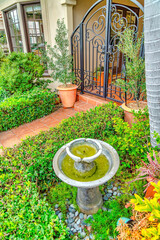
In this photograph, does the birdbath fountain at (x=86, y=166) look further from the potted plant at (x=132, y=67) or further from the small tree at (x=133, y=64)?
the small tree at (x=133, y=64)

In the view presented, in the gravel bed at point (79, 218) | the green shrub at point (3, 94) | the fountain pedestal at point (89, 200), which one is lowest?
the gravel bed at point (79, 218)

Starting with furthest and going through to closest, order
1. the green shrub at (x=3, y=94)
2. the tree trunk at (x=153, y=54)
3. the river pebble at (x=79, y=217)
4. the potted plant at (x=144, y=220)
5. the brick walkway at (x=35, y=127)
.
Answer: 1. the green shrub at (x=3, y=94)
2. the brick walkway at (x=35, y=127)
3. the river pebble at (x=79, y=217)
4. the tree trunk at (x=153, y=54)
5. the potted plant at (x=144, y=220)

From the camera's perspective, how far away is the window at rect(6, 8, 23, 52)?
18.4ft

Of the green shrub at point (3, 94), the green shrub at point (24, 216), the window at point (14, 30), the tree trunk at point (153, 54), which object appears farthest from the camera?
the window at point (14, 30)

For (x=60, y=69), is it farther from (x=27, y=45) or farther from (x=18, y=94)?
(x=27, y=45)

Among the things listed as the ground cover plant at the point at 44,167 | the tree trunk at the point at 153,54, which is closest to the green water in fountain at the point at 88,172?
the ground cover plant at the point at 44,167

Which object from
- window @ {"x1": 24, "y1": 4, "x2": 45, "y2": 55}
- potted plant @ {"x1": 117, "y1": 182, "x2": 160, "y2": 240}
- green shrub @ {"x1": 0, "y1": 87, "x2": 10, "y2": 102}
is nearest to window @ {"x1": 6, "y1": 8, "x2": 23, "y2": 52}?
window @ {"x1": 24, "y1": 4, "x2": 45, "y2": 55}

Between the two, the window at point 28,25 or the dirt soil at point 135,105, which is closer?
the dirt soil at point 135,105

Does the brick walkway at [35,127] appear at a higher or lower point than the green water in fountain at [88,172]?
lower

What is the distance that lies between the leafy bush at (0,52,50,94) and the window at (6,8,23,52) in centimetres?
186

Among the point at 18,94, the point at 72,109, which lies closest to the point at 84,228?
the point at 72,109

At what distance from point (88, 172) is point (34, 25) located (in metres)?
5.27

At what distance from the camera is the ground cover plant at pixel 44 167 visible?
52.9 inches

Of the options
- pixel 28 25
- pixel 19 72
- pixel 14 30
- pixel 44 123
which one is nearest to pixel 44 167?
pixel 44 123
